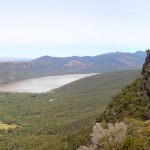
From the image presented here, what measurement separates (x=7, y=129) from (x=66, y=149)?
3361 inches

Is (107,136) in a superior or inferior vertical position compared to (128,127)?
inferior

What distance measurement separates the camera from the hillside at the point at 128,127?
34406 mm

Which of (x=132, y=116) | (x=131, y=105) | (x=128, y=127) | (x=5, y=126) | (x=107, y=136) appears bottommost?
(x=5, y=126)

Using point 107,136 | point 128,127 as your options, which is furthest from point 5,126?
point 128,127

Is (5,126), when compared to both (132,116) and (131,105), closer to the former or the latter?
(131,105)

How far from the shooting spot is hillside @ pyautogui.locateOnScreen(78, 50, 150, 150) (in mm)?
34406

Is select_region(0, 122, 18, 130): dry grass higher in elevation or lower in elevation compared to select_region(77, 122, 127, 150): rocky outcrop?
lower

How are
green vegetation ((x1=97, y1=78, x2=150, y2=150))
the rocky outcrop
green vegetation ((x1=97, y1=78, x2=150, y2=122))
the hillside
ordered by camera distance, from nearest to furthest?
green vegetation ((x1=97, y1=78, x2=150, y2=150)) → the hillside → the rocky outcrop → green vegetation ((x1=97, y1=78, x2=150, y2=122))

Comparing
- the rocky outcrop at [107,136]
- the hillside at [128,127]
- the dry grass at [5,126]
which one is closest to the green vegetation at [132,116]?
the hillside at [128,127]

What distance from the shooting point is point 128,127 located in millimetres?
38219

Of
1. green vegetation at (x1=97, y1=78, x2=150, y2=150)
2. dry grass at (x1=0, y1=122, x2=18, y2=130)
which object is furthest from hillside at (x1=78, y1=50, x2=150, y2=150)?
dry grass at (x1=0, y1=122, x2=18, y2=130)

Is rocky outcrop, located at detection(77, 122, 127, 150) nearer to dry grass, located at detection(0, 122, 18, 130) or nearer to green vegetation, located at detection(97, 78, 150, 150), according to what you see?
green vegetation, located at detection(97, 78, 150, 150)

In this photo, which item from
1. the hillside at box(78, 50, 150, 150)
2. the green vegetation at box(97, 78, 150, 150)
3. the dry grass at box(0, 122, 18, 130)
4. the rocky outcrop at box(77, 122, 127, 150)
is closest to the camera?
the green vegetation at box(97, 78, 150, 150)

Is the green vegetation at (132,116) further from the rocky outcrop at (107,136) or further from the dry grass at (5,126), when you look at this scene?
the dry grass at (5,126)
